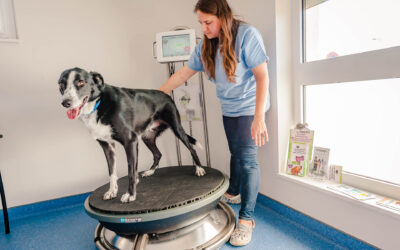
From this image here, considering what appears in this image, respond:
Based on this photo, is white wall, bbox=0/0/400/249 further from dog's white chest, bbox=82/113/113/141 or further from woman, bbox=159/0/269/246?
dog's white chest, bbox=82/113/113/141

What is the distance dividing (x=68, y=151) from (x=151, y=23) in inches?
51.7

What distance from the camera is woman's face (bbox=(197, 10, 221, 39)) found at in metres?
1.30

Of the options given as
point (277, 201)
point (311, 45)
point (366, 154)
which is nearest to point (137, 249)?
point (277, 201)

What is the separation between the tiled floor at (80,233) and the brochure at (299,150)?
0.35m

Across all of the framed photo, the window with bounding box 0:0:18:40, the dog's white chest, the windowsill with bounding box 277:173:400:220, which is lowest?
the windowsill with bounding box 277:173:400:220

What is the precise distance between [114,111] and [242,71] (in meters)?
0.72

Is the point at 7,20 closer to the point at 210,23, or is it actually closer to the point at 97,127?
the point at 97,127

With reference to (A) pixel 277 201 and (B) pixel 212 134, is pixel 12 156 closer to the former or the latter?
(B) pixel 212 134

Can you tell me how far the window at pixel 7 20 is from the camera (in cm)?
180

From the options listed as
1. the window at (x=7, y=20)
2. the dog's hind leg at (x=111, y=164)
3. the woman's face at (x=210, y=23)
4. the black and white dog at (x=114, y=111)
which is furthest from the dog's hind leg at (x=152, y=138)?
the window at (x=7, y=20)

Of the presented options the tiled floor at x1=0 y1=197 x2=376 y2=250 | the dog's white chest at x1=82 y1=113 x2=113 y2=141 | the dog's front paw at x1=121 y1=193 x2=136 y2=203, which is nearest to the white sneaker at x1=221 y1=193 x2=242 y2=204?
the tiled floor at x1=0 y1=197 x2=376 y2=250

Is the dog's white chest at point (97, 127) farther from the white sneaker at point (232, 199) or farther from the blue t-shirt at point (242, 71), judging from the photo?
the white sneaker at point (232, 199)

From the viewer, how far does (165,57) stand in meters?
1.85

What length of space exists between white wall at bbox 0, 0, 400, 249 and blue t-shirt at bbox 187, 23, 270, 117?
291 millimetres
